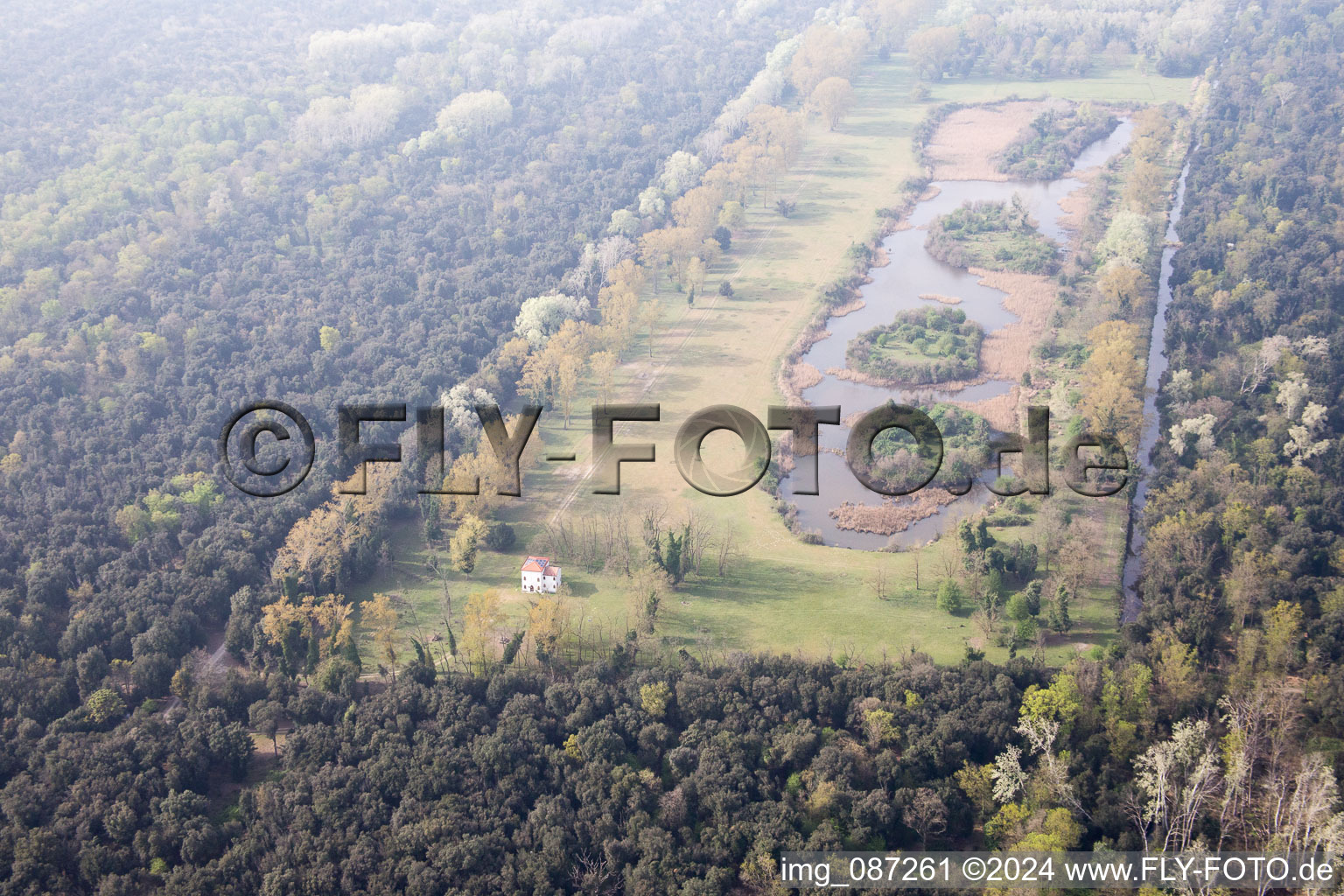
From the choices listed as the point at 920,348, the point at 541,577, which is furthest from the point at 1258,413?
the point at 541,577

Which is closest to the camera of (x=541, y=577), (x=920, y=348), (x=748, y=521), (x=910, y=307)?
(x=541, y=577)

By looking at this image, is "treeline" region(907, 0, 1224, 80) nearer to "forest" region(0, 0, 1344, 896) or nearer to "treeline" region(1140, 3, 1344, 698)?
"forest" region(0, 0, 1344, 896)

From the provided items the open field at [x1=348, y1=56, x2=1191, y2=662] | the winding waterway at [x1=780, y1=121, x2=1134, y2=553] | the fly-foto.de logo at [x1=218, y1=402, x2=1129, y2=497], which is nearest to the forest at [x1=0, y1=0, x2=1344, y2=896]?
the open field at [x1=348, y1=56, x2=1191, y2=662]

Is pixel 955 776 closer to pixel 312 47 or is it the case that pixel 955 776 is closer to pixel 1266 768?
pixel 1266 768

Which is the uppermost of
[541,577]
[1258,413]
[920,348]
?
[920,348]

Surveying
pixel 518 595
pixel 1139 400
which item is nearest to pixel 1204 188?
pixel 1139 400

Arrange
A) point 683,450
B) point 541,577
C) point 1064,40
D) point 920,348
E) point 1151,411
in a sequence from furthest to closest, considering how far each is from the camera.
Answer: point 1064,40
point 920,348
point 1151,411
point 683,450
point 541,577

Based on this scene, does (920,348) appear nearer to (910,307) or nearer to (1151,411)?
(910,307)

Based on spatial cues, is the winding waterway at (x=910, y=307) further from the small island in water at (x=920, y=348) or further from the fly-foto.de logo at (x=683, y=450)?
the small island in water at (x=920, y=348)
